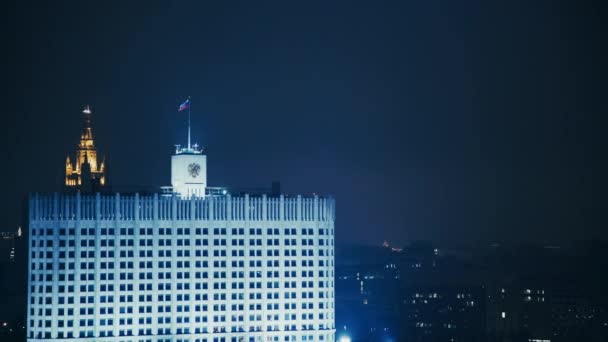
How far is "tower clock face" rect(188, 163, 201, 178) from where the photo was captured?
6033 inches

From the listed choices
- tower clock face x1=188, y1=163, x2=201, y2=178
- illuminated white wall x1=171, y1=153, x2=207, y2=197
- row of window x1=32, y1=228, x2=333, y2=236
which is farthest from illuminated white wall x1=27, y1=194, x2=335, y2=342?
tower clock face x1=188, y1=163, x2=201, y2=178

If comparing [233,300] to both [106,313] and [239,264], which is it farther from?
[106,313]

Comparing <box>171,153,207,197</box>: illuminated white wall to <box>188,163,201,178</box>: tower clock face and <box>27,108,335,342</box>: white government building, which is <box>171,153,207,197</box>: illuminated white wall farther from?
Answer: <box>27,108,335,342</box>: white government building

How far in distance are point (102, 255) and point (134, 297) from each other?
613cm

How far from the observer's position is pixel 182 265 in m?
150

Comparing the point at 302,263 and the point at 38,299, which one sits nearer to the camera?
the point at 38,299

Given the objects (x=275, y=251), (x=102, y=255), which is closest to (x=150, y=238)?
(x=102, y=255)

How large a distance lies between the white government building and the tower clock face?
0.39 feet

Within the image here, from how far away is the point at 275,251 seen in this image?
504 feet

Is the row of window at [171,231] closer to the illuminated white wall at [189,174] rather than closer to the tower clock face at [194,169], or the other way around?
the illuminated white wall at [189,174]

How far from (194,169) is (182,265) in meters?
11.7

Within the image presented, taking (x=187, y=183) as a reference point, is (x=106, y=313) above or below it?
below

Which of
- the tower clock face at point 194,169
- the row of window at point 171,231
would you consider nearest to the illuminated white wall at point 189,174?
the tower clock face at point 194,169

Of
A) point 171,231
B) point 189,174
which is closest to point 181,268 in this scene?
point 171,231
